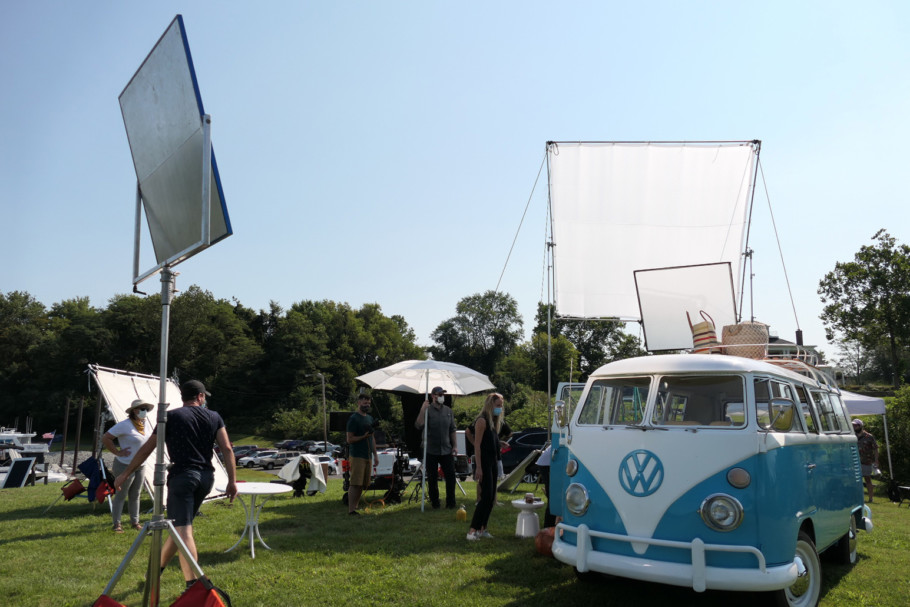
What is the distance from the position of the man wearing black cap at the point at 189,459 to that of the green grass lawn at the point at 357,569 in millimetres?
827

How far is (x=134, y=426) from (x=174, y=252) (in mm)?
5843

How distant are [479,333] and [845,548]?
83692 mm

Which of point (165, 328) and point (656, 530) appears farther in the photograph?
A: point (656, 530)

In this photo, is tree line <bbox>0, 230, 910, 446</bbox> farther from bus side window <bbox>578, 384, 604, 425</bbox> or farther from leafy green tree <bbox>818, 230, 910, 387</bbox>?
bus side window <bbox>578, 384, 604, 425</bbox>

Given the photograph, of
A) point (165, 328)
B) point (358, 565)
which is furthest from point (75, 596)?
point (165, 328)

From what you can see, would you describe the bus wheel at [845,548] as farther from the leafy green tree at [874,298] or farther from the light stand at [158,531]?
the leafy green tree at [874,298]

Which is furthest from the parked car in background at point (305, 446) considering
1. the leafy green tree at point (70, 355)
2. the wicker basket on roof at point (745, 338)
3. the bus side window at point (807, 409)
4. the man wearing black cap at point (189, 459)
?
the bus side window at point (807, 409)

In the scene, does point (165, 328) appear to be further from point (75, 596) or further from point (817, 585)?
point (817, 585)

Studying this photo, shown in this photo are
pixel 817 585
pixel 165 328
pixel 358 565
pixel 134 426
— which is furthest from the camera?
pixel 134 426

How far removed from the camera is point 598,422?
585 centimetres

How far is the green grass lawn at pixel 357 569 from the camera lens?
542 centimetres

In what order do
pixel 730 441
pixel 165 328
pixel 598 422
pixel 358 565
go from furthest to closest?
1. pixel 358 565
2. pixel 598 422
3. pixel 730 441
4. pixel 165 328

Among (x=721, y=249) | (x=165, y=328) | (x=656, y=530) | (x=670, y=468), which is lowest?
(x=656, y=530)

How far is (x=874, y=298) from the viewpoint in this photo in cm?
4925
